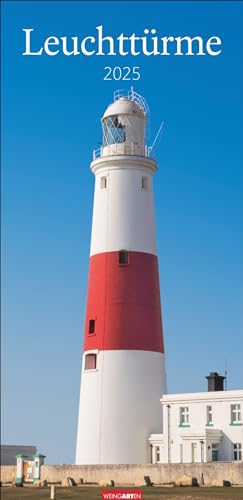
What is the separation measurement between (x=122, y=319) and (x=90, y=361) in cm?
264

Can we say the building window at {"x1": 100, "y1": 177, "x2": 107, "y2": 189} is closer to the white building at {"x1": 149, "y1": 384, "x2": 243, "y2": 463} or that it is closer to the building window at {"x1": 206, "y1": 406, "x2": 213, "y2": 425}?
the white building at {"x1": 149, "y1": 384, "x2": 243, "y2": 463}

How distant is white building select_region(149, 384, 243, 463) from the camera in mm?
44438

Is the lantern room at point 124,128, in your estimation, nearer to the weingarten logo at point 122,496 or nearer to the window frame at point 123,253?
the window frame at point 123,253

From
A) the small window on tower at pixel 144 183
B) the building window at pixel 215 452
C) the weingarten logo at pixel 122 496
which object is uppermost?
the small window on tower at pixel 144 183

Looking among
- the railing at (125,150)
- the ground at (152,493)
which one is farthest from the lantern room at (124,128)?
the ground at (152,493)

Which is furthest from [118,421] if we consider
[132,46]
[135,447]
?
[132,46]

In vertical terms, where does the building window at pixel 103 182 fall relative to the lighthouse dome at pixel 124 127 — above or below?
below

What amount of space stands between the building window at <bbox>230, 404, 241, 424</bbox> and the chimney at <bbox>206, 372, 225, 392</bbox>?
3270mm

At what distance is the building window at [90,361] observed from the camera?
154ft

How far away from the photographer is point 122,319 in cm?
4634

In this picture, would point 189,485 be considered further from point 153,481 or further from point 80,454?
point 80,454

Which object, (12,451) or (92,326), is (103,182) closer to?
(92,326)

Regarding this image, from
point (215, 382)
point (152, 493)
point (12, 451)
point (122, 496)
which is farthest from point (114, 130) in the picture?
point (12, 451)

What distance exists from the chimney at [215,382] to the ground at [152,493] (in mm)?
10375
